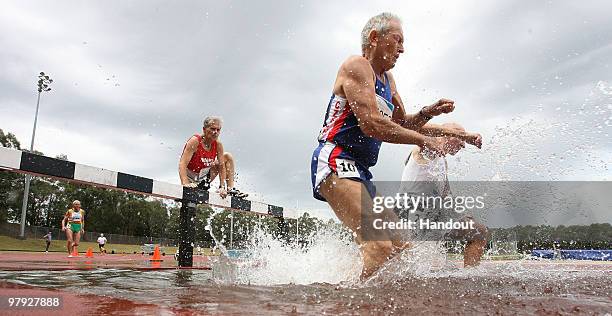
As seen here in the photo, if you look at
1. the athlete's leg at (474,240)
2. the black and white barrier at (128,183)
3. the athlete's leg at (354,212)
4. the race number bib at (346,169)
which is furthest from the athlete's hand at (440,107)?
the black and white barrier at (128,183)

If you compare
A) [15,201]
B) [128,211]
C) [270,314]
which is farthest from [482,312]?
[128,211]

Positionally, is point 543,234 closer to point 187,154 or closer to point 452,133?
point 452,133

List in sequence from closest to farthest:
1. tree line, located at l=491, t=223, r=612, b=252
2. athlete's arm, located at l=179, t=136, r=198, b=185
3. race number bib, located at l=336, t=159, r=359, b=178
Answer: race number bib, located at l=336, t=159, r=359, b=178, athlete's arm, located at l=179, t=136, r=198, b=185, tree line, located at l=491, t=223, r=612, b=252

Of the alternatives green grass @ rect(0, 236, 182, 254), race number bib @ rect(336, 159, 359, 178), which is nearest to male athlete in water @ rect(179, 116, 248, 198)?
race number bib @ rect(336, 159, 359, 178)

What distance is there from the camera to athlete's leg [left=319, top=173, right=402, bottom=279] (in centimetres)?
294

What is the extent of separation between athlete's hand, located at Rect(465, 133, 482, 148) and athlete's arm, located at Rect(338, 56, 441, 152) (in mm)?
725

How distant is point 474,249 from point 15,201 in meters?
75.4

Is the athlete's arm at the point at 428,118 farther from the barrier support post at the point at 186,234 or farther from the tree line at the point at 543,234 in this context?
the barrier support post at the point at 186,234

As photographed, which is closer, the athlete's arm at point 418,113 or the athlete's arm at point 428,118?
the athlete's arm at point 428,118

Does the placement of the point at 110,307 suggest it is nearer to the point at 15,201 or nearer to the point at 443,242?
the point at 443,242

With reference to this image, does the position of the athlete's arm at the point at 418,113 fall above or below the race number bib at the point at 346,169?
above

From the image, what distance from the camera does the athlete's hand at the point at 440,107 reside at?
386cm

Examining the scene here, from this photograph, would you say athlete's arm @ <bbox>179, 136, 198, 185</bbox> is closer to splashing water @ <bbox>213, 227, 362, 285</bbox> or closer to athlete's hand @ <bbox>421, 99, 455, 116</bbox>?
splashing water @ <bbox>213, 227, 362, 285</bbox>

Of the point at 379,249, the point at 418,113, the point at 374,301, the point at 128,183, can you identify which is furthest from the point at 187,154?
the point at 374,301
